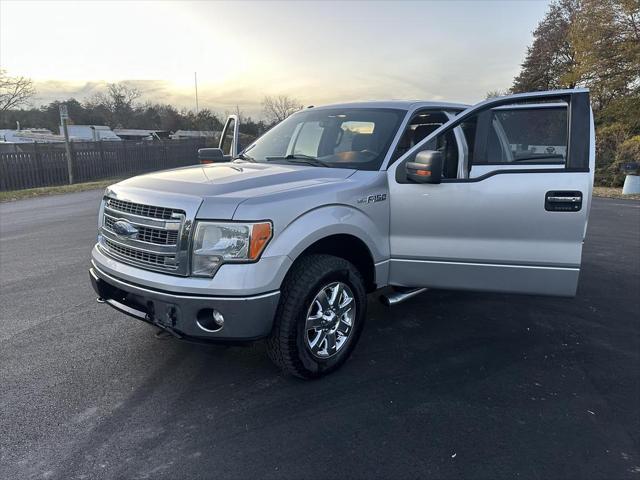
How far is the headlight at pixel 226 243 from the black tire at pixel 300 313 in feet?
1.25

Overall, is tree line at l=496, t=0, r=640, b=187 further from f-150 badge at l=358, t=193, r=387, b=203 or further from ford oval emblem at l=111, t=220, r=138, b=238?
ford oval emblem at l=111, t=220, r=138, b=238

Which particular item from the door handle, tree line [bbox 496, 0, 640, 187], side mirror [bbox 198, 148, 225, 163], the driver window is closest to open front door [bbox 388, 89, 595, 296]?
the door handle

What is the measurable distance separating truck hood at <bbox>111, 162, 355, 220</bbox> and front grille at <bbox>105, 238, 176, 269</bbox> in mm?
347

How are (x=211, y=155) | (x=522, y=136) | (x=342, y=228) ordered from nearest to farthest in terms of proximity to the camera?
(x=342, y=228) → (x=522, y=136) → (x=211, y=155)

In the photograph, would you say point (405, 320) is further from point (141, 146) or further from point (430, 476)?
point (141, 146)

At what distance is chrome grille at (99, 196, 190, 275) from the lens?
2.85 meters

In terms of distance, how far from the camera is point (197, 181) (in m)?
3.21

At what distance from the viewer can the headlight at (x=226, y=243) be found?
2.76 m

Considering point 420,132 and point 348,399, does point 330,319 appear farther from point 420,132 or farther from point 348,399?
point 420,132

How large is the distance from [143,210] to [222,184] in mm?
553

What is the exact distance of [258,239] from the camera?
9.09ft

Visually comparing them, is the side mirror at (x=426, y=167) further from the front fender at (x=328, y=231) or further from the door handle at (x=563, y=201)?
the door handle at (x=563, y=201)

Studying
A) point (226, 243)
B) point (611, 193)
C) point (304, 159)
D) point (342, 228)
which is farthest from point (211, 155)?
point (611, 193)

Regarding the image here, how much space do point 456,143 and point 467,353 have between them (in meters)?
1.82
